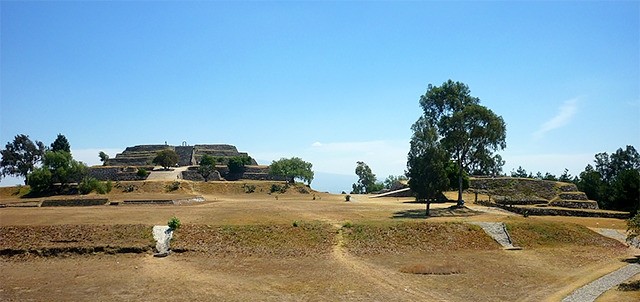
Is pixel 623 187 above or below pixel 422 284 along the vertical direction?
above

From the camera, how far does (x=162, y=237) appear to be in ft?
87.2

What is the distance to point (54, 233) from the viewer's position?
26.8m

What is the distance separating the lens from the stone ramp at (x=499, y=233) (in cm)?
2672

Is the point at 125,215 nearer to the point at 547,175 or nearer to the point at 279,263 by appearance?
the point at 279,263

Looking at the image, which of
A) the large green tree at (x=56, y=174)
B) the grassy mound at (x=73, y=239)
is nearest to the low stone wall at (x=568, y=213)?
the grassy mound at (x=73, y=239)

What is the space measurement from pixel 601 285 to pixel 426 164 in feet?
64.9

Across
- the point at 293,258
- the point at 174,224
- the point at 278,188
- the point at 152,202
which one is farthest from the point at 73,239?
the point at 278,188

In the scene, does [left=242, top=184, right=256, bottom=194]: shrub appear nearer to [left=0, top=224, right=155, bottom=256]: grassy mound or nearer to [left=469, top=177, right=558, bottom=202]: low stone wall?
[left=469, top=177, right=558, bottom=202]: low stone wall

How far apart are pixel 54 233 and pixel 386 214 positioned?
24629 mm

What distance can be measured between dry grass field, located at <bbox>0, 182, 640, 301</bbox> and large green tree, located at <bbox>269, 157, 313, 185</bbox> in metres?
33.3

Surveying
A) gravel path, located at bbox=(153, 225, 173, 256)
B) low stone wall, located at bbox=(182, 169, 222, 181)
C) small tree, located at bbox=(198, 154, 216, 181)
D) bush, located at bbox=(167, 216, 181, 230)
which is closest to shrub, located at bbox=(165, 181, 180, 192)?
low stone wall, located at bbox=(182, 169, 222, 181)

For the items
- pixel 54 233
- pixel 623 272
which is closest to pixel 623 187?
pixel 623 272

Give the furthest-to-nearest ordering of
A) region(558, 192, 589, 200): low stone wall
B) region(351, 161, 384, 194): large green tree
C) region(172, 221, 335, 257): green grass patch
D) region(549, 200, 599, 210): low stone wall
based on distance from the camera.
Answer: region(351, 161, 384, 194): large green tree → region(558, 192, 589, 200): low stone wall → region(549, 200, 599, 210): low stone wall → region(172, 221, 335, 257): green grass patch

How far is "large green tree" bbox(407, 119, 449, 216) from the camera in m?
36.8
